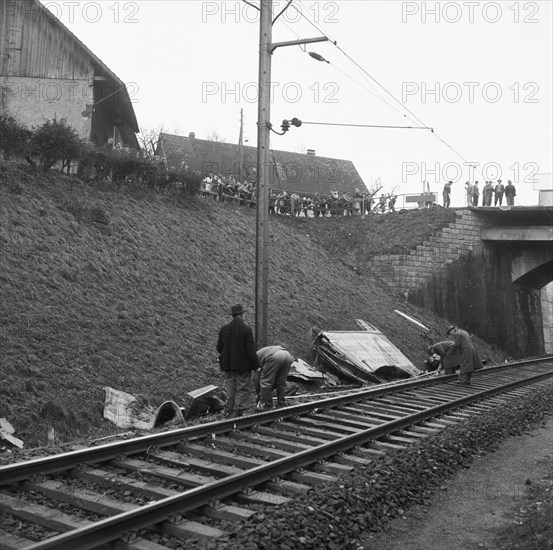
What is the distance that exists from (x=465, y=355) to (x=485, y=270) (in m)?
18.1

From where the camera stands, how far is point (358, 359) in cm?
1717

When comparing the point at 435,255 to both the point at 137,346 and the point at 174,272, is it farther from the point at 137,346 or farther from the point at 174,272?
the point at 137,346

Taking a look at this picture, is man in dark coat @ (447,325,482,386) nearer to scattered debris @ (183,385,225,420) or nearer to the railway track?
the railway track

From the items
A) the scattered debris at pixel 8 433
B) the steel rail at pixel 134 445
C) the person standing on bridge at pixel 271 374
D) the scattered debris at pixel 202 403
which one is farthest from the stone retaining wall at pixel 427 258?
the scattered debris at pixel 8 433

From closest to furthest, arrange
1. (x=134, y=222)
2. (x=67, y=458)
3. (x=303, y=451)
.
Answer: (x=67, y=458) → (x=303, y=451) → (x=134, y=222)

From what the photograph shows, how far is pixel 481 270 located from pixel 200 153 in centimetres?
2799

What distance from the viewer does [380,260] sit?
2989 cm

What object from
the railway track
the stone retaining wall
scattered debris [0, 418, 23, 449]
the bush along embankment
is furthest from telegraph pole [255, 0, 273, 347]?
the stone retaining wall

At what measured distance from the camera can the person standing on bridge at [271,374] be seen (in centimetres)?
1054

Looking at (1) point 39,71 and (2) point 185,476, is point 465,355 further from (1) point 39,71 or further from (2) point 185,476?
(1) point 39,71

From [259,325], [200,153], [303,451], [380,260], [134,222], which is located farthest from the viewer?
[200,153]

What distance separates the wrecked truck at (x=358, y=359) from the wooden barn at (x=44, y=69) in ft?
45.0

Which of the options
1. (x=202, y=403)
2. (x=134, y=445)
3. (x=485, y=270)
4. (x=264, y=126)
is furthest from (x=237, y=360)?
(x=485, y=270)

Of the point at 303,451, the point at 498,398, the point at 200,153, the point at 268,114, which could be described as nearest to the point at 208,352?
the point at 268,114
